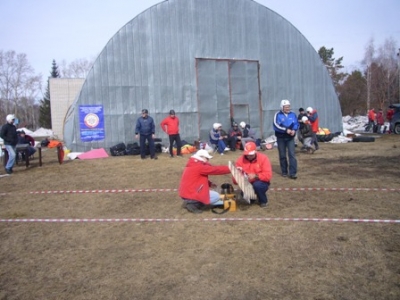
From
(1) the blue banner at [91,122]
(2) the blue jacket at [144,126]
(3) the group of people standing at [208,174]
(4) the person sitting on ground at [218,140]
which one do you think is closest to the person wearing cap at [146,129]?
(2) the blue jacket at [144,126]

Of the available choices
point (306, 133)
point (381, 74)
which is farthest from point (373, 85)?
point (306, 133)

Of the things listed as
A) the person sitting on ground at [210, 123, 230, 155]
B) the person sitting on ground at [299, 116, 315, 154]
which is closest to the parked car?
the person sitting on ground at [299, 116, 315, 154]

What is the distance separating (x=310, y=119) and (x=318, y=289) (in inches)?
503

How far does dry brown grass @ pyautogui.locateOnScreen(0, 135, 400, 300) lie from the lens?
3584 millimetres

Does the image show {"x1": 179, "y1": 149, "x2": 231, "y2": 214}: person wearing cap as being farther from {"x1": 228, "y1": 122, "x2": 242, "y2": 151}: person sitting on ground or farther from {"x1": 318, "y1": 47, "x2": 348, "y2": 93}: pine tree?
{"x1": 318, "y1": 47, "x2": 348, "y2": 93}: pine tree

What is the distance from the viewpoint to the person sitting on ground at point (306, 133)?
47.5 feet

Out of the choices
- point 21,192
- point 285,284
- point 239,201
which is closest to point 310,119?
point 239,201

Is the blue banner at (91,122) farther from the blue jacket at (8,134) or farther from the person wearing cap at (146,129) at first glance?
the blue jacket at (8,134)

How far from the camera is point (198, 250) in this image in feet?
15.1

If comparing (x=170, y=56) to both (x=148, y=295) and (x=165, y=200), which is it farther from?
(x=148, y=295)

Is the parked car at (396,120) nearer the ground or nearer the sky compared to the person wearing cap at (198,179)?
nearer the sky

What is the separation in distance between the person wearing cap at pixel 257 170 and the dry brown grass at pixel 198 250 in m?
0.37

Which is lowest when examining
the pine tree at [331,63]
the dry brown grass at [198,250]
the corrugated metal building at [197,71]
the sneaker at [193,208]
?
the dry brown grass at [198,250]

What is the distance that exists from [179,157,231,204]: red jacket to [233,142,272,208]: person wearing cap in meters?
0.57
